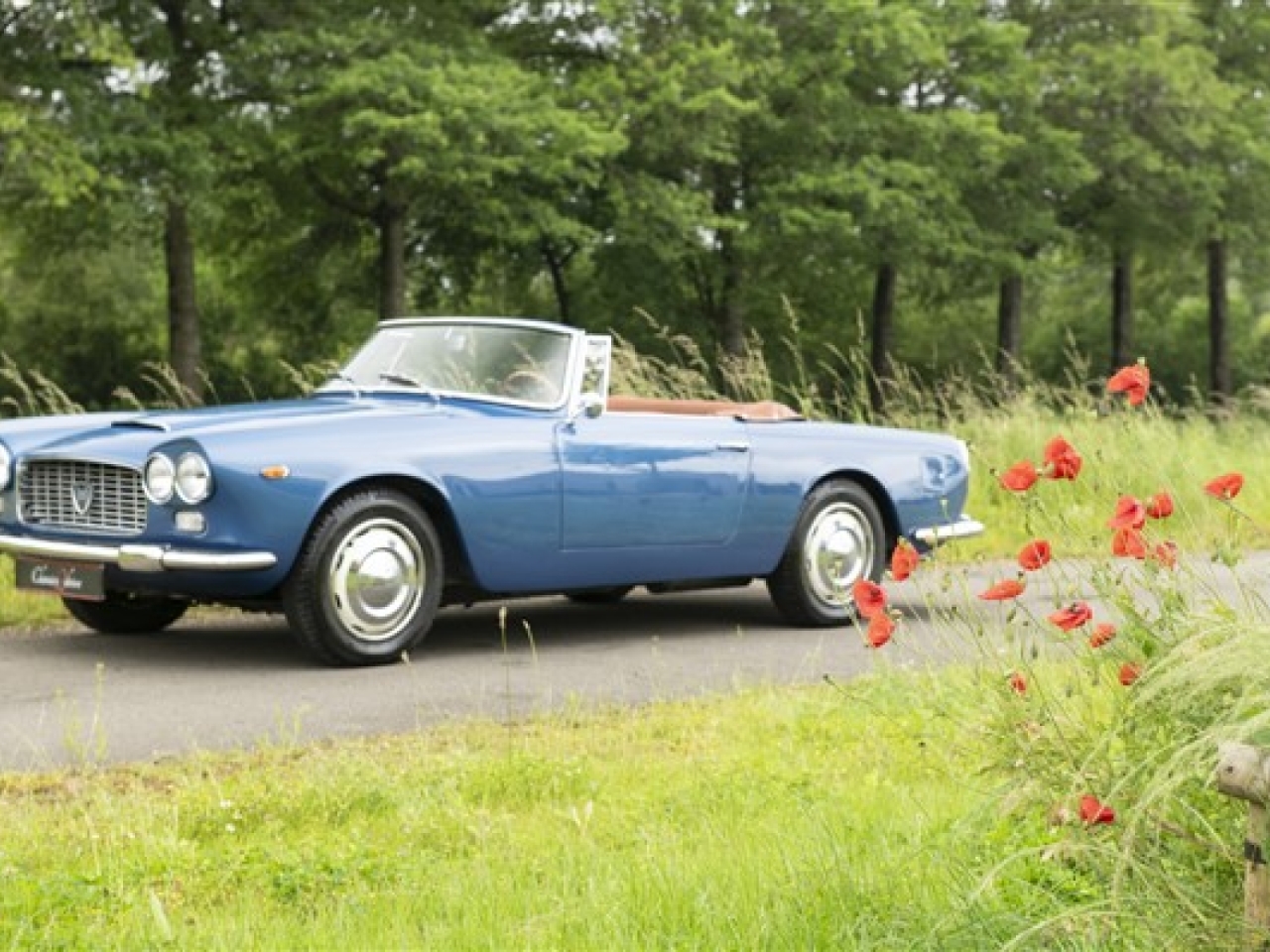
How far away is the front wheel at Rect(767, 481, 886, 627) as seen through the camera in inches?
351

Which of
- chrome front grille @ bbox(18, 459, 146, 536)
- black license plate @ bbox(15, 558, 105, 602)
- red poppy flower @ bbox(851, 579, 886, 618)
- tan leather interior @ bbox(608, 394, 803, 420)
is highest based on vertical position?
tan leather interior @ bbox(608, 394, 803, 420)

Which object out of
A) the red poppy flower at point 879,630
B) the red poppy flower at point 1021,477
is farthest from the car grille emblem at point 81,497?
the red poppy flower at point 1021,477

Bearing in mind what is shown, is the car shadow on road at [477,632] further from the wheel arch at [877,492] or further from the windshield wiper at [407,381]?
the windshield wiper at [407,381]

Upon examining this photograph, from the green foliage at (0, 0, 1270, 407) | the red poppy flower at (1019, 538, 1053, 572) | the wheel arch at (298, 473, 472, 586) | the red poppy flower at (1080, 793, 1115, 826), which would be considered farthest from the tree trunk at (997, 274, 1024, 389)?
the red poppy flower at (1080, 793, 1115, 826)

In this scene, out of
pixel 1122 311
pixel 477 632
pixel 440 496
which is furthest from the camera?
pixel 1122 311

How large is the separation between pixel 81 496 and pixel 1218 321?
3681 centimetres

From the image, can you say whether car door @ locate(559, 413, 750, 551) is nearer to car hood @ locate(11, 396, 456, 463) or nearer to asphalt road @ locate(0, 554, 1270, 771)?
asphalt road @ locate(0, 554, 1270, 771)

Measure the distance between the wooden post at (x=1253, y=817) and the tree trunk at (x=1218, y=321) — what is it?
39548mm

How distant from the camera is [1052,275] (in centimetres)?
3747

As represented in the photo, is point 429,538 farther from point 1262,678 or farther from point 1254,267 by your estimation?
point 1254,267

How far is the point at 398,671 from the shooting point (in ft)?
24.2

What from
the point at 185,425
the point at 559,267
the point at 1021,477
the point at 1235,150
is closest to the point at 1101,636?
the point at 1021,477

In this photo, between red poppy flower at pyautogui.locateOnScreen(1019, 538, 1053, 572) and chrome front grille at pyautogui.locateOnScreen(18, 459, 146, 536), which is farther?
chrome front grille at pyautogui.locateOnScreen(18, 459, 146, 536)

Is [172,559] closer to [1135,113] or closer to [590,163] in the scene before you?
[590,163]
